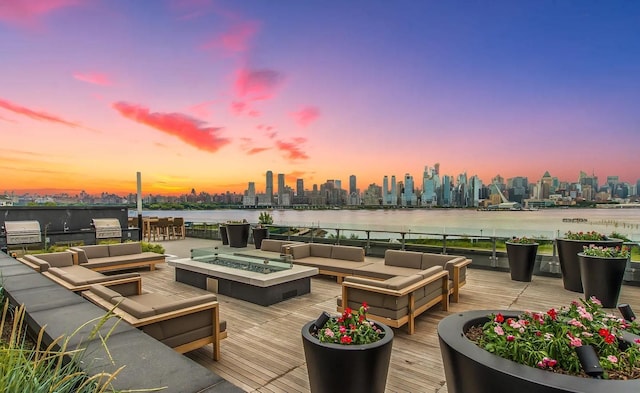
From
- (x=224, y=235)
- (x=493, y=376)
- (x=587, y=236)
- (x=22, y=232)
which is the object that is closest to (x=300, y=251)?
(x=587, y=236)

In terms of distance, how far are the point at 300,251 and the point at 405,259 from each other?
236 cm

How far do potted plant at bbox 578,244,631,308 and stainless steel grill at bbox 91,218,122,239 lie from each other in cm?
1184

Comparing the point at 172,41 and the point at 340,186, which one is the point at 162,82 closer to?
the point at 172,41

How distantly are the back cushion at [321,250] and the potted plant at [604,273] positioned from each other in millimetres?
4486

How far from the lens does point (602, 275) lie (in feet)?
17.5

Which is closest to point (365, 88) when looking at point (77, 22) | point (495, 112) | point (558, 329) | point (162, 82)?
point (495, 112)

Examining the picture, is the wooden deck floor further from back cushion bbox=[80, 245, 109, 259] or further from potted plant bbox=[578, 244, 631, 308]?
back cushion bbox=[80, 245, 109, 259]

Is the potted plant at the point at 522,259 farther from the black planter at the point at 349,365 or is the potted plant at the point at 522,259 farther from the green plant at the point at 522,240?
the black planter at the point at 349,365

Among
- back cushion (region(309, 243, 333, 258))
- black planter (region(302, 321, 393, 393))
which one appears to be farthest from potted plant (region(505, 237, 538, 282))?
black planter (region(302, 321, 393, 393))

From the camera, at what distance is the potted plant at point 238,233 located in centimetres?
1162

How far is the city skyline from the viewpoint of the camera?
9203mm

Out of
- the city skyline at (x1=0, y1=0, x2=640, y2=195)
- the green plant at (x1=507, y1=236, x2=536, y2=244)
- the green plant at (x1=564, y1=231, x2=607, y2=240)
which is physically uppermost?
the city skyline at (x1=0, y1=0, x2=640, y2=195)

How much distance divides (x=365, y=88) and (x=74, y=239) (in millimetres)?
10906

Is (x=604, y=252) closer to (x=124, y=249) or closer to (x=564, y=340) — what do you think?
(x=564, y=340)
